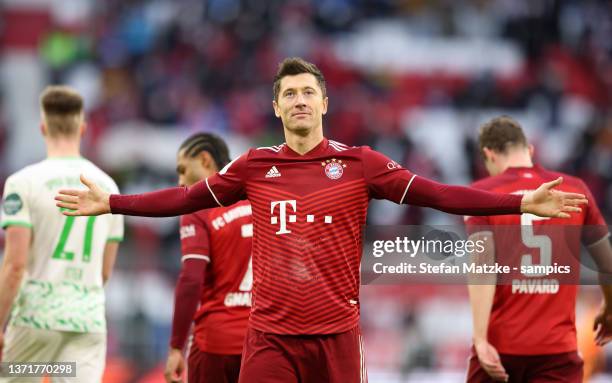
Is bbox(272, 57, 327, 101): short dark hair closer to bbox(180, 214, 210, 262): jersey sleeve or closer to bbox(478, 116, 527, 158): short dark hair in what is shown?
bbox(180, 214, 210, 262): jersey sleeve

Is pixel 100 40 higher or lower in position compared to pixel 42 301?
higher

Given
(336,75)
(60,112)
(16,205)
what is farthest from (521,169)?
(336,75)

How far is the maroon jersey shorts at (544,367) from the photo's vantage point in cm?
623

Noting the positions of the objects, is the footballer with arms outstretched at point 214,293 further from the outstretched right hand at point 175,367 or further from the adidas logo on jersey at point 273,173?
the adidas logo on jersey at point 273,173

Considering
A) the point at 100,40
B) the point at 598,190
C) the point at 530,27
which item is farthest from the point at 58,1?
the point at 598,190

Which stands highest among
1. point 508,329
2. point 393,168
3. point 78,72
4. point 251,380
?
point 78,72

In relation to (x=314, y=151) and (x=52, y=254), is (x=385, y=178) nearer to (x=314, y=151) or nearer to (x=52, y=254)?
(x=314, y=151)

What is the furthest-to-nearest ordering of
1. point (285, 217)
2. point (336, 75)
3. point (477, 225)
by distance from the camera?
point (336, 75)
point (477, 225)
point (285, 217)

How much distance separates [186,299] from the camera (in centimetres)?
637

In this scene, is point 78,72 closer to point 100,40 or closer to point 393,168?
point 100,40

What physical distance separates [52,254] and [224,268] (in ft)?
3.43

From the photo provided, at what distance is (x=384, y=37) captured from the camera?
19.1 meters

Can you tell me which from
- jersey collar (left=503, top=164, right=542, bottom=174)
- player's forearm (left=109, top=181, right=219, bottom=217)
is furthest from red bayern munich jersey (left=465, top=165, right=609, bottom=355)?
player's forearm (left=109, top=181, right=219, bottom=217)

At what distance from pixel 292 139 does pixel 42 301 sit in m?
2.01
